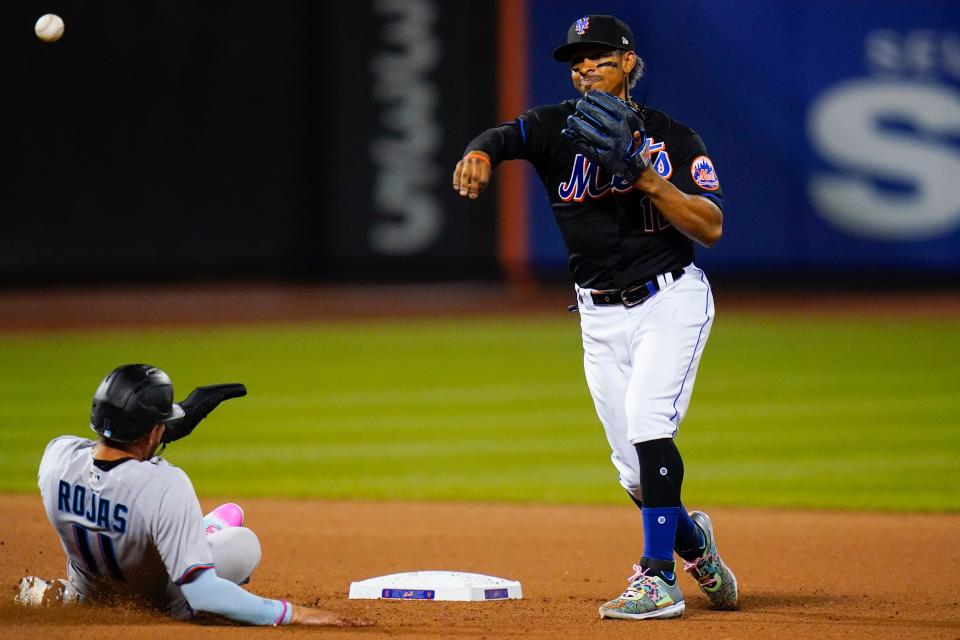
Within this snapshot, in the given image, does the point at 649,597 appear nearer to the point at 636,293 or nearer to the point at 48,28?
the point at 636,293

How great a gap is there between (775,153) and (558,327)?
3725 mm

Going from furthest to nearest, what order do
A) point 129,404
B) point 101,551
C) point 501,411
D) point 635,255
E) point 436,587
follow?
point 501,411 < point 436,587 < point 635,255 < point 101,551 < point 129,404

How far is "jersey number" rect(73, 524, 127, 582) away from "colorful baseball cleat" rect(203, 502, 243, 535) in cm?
39

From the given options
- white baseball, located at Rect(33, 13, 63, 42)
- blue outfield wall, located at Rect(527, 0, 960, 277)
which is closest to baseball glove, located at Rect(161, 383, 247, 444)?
white baseball, located at Rect(33, 13, 63, 42)

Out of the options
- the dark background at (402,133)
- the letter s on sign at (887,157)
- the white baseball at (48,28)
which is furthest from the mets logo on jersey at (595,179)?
the letter s on sign at (887,157)

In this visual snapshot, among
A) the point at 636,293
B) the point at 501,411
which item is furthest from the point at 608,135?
the point at 501,411

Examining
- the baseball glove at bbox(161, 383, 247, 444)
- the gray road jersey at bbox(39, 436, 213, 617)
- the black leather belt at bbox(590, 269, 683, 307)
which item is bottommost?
the gray road jersey at bbox(39, 436, 213, 617)

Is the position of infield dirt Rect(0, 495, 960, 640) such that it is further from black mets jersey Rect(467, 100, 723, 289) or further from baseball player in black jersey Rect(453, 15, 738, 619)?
black mets jersey Rect(467, 100, 723, 289)

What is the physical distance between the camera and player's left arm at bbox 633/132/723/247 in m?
4.50

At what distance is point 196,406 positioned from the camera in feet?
14.7

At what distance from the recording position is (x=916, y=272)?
661 inches

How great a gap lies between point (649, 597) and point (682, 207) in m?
1.29

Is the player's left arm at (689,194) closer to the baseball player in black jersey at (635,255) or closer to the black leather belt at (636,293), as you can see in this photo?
the baseball player in black jersey at (635,255)

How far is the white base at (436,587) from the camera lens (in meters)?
5.04
